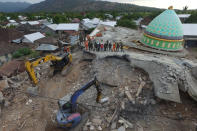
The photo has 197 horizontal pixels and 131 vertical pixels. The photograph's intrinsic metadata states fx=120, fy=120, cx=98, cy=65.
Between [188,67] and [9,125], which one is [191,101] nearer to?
[188,67]

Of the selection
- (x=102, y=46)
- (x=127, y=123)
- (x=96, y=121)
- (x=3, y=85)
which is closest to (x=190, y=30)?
(x=102, y=46)

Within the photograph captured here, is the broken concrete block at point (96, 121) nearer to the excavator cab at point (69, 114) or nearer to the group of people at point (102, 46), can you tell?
the excavator cab at point (69, 114)

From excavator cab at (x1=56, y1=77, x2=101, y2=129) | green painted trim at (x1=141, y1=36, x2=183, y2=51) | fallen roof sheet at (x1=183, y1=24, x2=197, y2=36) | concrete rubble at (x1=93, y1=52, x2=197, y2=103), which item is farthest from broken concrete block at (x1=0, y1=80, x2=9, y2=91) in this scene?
fallen roof sheet at (x1=183, y1=24, x2=197, y2=36)

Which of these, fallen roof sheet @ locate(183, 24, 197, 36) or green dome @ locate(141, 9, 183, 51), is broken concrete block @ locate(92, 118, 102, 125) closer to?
green dome @ locate(141, 9, 183, 51)

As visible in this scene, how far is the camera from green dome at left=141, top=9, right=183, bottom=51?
49.4 ft

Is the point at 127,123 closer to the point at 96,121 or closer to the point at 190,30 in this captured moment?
the point at 96,121

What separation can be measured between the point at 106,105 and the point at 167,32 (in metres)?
12.5

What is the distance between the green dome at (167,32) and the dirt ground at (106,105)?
716cm

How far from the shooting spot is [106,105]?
8250 mm

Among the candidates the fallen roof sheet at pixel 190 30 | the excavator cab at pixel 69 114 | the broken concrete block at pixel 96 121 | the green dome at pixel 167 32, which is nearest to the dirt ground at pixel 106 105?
the broken concrete block at pixel 96 121

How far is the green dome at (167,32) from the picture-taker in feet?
49.4

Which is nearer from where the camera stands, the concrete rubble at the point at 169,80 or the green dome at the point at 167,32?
the concrete rubble at the point at 169,80

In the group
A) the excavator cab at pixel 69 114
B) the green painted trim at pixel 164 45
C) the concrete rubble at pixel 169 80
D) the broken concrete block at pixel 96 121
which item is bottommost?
the broken concrete block at pixel 96 121

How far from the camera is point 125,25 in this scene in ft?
119
